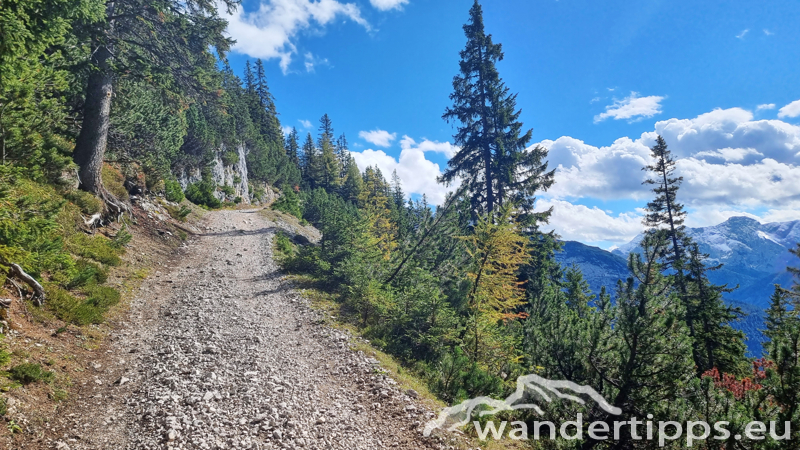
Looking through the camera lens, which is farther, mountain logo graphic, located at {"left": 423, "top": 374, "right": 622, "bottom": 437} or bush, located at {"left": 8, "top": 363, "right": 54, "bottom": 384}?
mountain logo graphic, located at {"left": 423, "top": 374, "right": 622, "bottom": 437}

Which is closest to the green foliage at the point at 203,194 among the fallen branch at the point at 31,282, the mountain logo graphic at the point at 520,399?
the fallen branch at the point at 31,282

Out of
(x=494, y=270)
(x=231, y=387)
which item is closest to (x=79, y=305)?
(x=231, y=387)

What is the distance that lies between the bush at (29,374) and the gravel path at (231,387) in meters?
0.65

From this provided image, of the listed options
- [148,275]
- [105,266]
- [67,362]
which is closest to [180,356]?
[67,362]

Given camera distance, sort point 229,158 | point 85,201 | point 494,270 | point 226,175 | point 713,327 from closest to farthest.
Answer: point 85,201 < point 494,270 < point 713,327 < point 226,175 < point 229,158

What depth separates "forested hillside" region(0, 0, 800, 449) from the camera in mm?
6492

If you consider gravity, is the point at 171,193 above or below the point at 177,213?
above

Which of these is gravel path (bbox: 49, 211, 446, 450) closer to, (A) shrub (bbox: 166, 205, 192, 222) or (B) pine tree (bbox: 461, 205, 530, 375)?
(B) pine tree (bbox: 461, 205, 530, 375)

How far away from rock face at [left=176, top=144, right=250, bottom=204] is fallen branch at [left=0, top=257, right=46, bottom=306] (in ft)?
89.5

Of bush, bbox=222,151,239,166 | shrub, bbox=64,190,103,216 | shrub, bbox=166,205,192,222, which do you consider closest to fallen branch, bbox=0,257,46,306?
shrub, bbox=64,190,103,216

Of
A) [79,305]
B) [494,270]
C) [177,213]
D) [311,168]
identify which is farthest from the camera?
[311,168]

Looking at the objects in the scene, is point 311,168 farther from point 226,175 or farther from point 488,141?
point 488,141

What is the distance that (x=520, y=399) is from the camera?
8297mm

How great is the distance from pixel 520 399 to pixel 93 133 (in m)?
17.3
